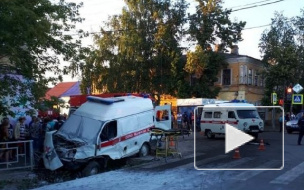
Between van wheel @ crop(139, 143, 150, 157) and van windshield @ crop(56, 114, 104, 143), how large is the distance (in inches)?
113

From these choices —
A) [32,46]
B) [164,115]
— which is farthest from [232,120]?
[164,115]

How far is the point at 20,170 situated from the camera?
43.3 feet

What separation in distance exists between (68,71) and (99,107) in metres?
1.99

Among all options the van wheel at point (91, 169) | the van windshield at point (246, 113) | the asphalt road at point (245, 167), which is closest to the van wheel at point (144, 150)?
the asphalt road at point (245, 167)

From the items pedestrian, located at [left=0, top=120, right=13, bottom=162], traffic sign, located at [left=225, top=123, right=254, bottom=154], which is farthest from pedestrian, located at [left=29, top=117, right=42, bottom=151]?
traffic sign, located at [left=225, top=123, right=254, bottom=154]

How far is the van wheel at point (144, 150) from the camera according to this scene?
15656 mm

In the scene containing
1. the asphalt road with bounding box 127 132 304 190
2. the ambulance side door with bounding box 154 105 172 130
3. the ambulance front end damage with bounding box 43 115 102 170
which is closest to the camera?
the asphalt road with bounding box 127 132 304 190

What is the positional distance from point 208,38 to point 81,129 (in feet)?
101

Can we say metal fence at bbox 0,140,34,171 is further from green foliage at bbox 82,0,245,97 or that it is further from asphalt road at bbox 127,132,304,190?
green foliage at bbox 82,0,245,97

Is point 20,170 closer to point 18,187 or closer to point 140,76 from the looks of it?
point 18,187

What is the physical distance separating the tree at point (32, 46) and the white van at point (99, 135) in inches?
69.3

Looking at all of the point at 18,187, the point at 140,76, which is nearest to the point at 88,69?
the point at 18,187

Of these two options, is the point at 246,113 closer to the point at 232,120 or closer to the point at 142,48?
the point at 232,120

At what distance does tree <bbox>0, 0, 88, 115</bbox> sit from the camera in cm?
971
